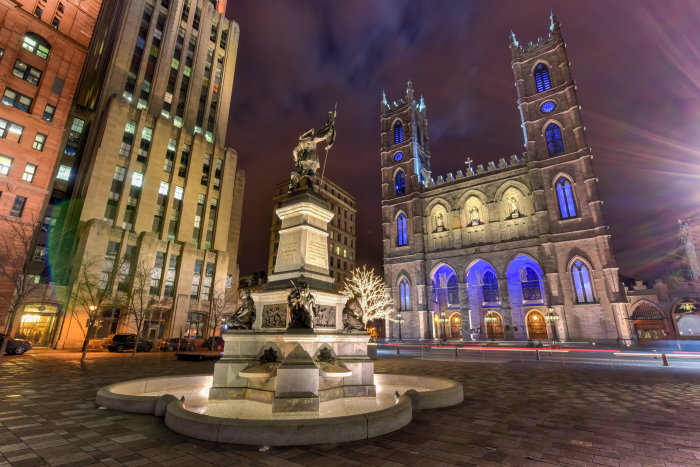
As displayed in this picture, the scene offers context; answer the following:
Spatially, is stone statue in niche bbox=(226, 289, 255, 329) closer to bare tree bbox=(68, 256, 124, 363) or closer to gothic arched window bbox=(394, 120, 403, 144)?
bare tree bbox=(68, 256, 124, 363)

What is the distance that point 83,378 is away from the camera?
10.9 metres

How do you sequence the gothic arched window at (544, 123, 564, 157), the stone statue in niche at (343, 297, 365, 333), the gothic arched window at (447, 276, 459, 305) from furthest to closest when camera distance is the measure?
the gothic arched window at (447, 276, 459, 305) → the gothic arched window at (544, 123, 564, 157) → the stone statue in niche at (343, 297, 365, 333)

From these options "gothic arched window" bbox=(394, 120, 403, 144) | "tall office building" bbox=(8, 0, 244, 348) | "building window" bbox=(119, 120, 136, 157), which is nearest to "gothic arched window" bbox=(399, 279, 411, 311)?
"tall office building" bbox=(8, 0, 244, 348)

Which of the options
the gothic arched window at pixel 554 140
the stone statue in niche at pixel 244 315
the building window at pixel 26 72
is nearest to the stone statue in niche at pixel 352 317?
the stone statue in niche at pixel 244 315

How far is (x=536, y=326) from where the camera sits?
137 ft

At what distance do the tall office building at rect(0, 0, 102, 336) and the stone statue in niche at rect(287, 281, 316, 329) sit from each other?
94.6ft

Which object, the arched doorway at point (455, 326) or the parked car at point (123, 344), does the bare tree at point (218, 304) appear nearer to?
the parked car at point (123, 344)

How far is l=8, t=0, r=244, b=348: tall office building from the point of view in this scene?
31359mm

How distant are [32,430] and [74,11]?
4737 cm

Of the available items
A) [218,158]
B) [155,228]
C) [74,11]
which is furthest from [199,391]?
[74,11]

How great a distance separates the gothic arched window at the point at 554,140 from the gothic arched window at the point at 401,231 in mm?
23451

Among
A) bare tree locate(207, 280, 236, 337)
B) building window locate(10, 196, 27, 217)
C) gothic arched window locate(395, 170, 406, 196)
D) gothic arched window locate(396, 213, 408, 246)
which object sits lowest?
bare tree locate(207, 280, 236, 337)

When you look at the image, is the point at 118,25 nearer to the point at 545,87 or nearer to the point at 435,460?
the point at 435,460

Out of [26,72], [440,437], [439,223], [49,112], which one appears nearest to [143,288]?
[49,112]
